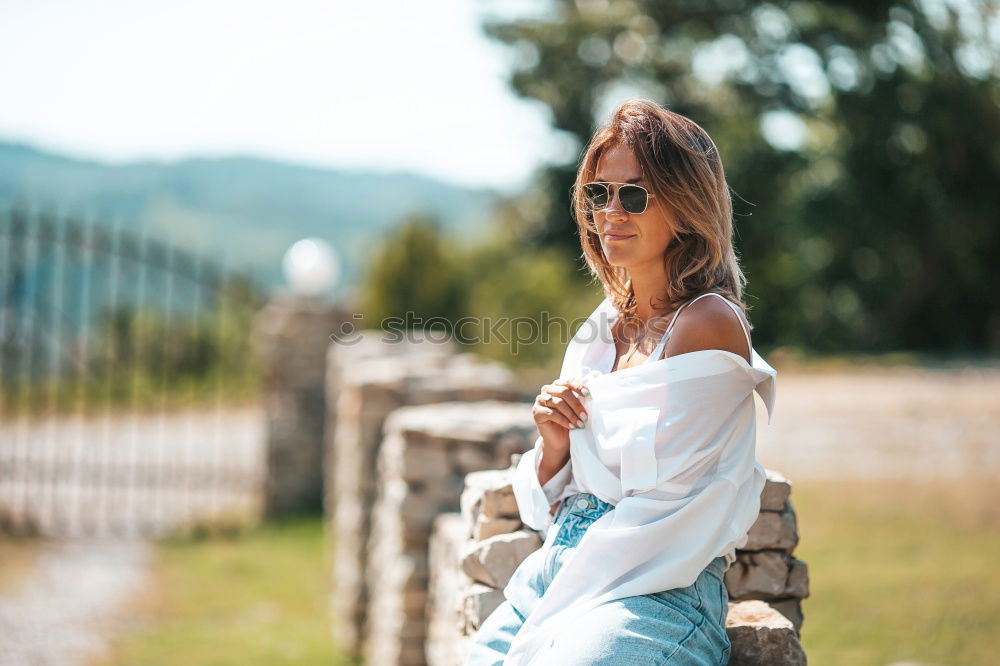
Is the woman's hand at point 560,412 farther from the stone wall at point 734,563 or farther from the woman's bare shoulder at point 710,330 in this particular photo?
the stone wall at point 734,563

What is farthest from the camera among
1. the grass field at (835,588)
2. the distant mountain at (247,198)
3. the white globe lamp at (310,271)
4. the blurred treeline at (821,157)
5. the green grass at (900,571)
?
the distant mountain at (247,198)

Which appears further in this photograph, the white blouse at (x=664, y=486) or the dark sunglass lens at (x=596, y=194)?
the dark sunglass lens at (x=596, y=194)

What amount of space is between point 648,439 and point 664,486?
0.29 ft

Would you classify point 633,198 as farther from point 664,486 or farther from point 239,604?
point 239,604

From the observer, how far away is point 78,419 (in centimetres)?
1273

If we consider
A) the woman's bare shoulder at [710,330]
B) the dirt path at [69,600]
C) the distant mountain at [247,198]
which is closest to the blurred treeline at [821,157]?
the dirt path at [69,600]

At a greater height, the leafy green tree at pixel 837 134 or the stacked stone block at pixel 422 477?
the leafy green tree at pixel 837 134

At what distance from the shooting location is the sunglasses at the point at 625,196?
1757mm

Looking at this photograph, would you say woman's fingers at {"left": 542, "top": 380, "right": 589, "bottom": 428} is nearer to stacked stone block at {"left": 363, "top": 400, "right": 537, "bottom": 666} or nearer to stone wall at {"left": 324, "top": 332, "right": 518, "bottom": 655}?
stacked stone block at {"left": 363, "top": 400, "right": 537, "bottom": 666}

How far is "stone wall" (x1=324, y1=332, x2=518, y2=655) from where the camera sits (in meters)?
4.44

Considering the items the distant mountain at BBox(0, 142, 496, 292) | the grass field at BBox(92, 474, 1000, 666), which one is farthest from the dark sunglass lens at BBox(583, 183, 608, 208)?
the distant mountain at BBox(0, 142, 496, 292)

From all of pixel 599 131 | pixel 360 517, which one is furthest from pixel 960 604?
pixel 599 131

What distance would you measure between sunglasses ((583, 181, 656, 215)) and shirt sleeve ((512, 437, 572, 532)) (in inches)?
20.3

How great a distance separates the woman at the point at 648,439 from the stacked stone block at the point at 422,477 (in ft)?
3.94
